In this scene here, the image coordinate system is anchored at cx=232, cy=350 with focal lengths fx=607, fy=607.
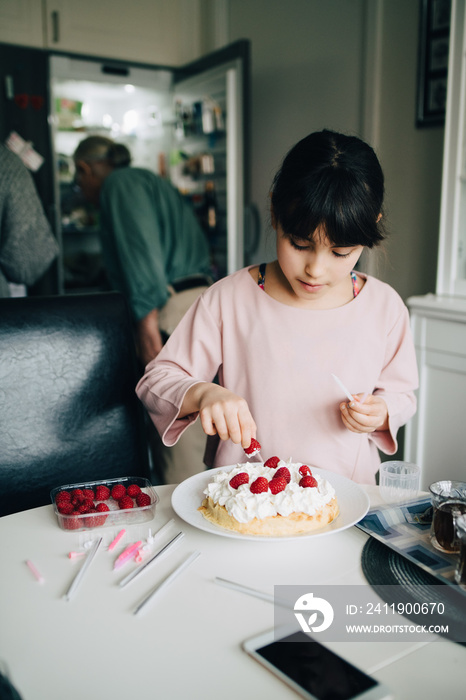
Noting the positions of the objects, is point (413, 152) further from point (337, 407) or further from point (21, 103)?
point (21, 103)

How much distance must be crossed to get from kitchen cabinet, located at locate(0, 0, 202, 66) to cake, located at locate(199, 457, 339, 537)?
3.36 m

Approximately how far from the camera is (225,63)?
10.4 ft

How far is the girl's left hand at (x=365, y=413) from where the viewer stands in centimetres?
111

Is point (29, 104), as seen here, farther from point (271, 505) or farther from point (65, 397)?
point (271, 505)

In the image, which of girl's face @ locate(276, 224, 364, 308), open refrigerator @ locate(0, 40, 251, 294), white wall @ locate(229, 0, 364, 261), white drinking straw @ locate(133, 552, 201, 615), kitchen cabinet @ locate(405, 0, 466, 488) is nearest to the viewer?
white drinking straw @ locate(133, 552, 201, 615)

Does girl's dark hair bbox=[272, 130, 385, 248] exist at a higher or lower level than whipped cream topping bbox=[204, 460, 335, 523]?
higher

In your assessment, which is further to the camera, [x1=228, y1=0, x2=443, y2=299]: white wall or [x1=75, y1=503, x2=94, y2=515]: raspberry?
[x1=228, y1=0, x2=443, y2=299]: white wall

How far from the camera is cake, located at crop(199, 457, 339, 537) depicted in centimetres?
89

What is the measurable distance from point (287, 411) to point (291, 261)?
32cm

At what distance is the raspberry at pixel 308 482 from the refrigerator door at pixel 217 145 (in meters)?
2.43

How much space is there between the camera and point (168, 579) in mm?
804

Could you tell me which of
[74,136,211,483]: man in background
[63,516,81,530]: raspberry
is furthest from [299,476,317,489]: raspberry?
[74,136,211,483]: man in background

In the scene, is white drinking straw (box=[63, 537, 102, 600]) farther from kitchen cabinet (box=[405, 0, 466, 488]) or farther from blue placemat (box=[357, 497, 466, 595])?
kitchen cabinet (box=[405, 0, 466, 488])

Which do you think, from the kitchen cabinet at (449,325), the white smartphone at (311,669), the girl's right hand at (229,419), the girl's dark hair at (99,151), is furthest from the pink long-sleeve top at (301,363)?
the girl's dark hair at (99,151)
